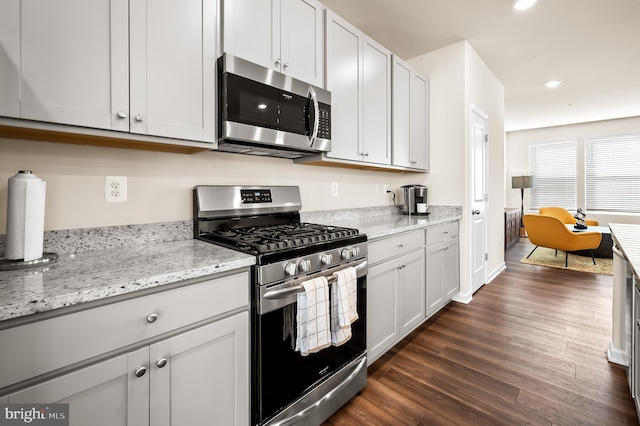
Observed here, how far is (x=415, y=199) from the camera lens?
3258 millimetres

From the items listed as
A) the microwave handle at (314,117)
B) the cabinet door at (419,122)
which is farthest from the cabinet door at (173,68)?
the cabinet door at (419,122)

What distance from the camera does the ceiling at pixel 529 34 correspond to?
254 centimetres

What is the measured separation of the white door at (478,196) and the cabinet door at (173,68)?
2785 millimetres

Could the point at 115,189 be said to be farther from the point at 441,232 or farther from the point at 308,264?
the point at 441,232

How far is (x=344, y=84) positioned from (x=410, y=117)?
1113 millimetres

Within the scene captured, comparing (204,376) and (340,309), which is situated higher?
(340,309)

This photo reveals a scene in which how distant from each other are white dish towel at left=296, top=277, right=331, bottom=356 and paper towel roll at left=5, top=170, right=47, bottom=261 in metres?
1.02

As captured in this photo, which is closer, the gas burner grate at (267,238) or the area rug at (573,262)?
the gas burner grate at (267,238)

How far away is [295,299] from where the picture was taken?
1358mm

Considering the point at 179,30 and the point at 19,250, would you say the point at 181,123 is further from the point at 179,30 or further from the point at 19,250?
the point at 19,250

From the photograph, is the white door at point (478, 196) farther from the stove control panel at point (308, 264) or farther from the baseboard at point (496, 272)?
the stove control panel at point (308, 264)

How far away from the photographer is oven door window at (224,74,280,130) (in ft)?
4.98

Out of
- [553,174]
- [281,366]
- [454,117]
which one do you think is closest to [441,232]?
[454,117]

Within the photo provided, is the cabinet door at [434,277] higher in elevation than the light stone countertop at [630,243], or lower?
lower
